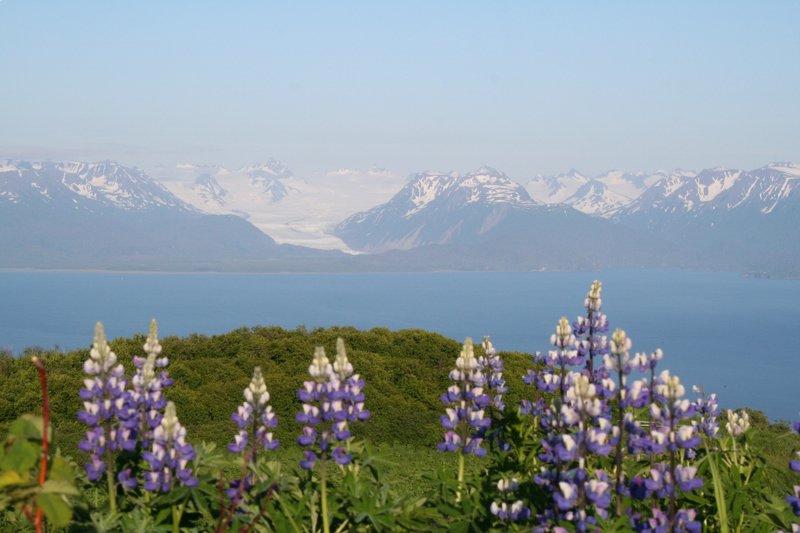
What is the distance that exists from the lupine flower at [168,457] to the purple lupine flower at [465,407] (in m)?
1.97

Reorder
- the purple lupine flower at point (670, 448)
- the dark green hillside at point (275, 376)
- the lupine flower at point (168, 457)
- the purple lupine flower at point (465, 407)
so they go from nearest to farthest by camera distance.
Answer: the purple lupine flower at point (670, 448)
the lupine flower at point (168, 457)
the purple lupine flower at point (465, 407)
the dark green hillside at point (275, 376)

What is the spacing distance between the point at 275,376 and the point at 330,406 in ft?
30.0

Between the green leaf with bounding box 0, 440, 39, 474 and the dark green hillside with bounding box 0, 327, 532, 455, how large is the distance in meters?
8.81

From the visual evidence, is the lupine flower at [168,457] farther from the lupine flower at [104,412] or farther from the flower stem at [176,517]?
the lupine flower at [104,412]

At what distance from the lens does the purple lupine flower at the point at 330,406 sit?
17.3 feet

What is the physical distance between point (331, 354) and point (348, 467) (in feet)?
30.9

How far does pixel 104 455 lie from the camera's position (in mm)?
5422

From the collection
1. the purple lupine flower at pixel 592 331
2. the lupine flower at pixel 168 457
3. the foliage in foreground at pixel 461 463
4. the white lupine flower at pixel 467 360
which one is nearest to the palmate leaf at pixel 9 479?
the foliage in foreground at pixel 461 463

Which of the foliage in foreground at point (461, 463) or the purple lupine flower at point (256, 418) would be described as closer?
the foliage in foreground at point (461, 463)

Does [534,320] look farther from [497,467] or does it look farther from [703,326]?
[497,467]

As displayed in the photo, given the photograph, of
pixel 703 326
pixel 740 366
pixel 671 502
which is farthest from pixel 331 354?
pixel 703 326

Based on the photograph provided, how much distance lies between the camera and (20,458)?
2.63 metres

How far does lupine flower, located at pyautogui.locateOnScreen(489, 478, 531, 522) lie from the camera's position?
5027 millimetres

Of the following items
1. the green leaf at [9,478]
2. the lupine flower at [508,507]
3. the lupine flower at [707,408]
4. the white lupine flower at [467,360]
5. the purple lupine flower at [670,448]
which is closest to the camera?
the green leaf at [9,478]
